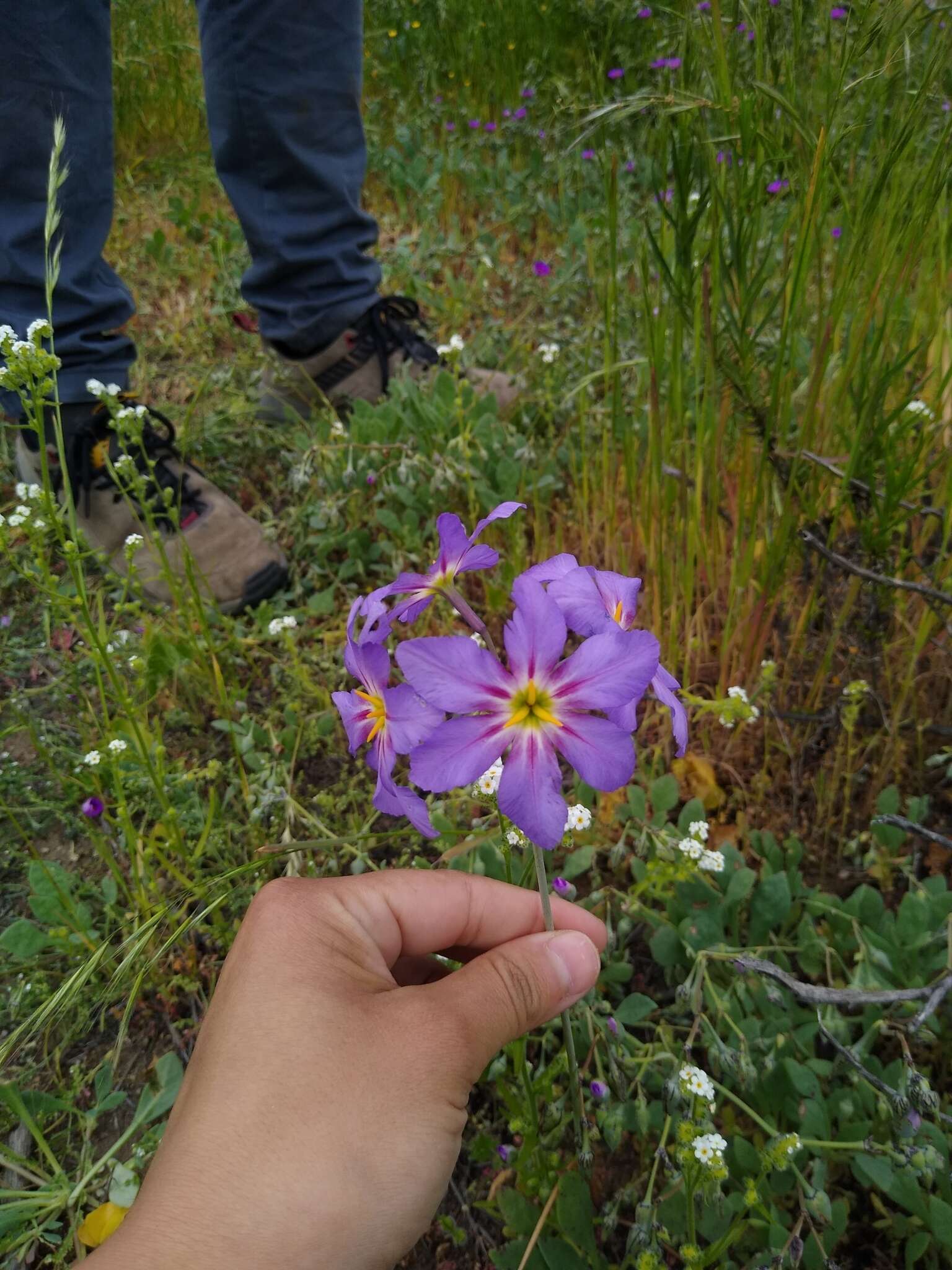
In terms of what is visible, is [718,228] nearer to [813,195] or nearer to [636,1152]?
[813,195]

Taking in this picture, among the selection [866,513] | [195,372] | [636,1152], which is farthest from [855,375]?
[195,372]

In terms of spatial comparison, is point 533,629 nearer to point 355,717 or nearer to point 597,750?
point 597,750

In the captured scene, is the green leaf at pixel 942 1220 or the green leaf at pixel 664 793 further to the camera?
the green leaf at pixel 664 793

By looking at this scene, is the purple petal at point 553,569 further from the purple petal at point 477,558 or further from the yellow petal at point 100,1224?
the yellow petal at point 100,1224

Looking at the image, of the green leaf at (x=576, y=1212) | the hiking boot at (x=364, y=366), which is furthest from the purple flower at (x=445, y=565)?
the hiking boot at (x=364, y=366)

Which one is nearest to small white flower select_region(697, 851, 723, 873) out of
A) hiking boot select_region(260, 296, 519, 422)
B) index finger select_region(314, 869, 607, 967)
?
index finger select_region(314, 869, 607, 967)

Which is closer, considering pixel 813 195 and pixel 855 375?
pixel 813 195

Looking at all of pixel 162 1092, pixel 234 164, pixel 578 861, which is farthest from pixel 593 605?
pixel 234 164
